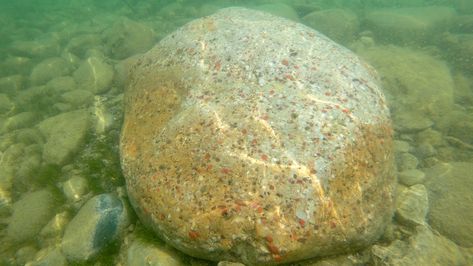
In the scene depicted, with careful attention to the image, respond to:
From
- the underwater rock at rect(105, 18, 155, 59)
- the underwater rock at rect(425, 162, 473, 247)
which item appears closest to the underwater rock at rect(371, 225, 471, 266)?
the underwater rock at rect(425, 162, 473, 247)

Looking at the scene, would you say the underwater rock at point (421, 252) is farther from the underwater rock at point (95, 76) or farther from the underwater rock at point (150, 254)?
the underwater rock at point (95, 76)

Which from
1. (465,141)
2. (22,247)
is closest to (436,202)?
(465,141)

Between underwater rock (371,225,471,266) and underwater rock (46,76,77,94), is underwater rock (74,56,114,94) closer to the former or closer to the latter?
underwater rock (46,76,77,94)

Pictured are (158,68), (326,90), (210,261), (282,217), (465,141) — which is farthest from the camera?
(465,141)

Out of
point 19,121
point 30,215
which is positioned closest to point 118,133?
point 30,215

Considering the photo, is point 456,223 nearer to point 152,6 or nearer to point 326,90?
point 326,90

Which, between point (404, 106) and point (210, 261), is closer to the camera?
point (210, 261)

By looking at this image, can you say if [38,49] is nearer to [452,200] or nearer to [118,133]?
[118,133]
